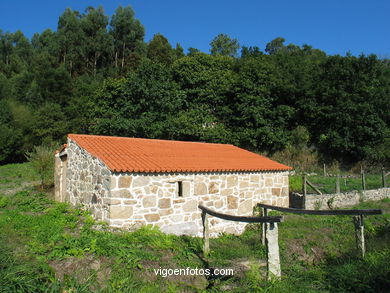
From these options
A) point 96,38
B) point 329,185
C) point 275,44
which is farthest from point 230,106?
point 275,44

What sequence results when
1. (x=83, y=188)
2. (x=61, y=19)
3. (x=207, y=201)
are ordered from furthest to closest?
(x=61, y=19) < (x=207, y=201) < (x=83, y=188)

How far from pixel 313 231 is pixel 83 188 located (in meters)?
7.21

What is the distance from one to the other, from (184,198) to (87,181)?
2906mm

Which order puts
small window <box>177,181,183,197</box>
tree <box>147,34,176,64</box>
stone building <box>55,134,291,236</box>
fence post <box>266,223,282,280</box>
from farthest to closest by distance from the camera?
tree <box>147,34,176,64</box> < small window <box>177,181,183,197</box> < stone building <box>55,134,291,236</box> < fence post <box>266,223,282,280</box>

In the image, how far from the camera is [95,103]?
25828 millimetres

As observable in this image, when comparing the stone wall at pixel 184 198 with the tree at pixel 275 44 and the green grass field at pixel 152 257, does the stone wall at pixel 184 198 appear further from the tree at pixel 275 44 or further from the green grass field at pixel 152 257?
the tree at pixel 275 44

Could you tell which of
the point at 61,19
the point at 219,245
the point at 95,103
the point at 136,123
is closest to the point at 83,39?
the point at 61,19

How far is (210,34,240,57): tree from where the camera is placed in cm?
4241

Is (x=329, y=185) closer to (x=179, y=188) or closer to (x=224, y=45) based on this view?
(x=179, y=188)

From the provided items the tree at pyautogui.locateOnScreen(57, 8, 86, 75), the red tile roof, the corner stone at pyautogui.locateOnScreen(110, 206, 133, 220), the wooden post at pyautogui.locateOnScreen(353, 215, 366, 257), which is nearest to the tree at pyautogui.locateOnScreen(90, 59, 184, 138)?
the red tile roof

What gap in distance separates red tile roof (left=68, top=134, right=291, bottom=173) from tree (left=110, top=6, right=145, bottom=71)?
92.8ft

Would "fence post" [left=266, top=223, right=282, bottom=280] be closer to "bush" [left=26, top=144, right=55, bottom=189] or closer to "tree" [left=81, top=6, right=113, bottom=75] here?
"bush" [left=26, top=144, right=55, bottom=189]

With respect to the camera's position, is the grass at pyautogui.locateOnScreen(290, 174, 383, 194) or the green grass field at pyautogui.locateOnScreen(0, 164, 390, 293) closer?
the green grass field at pyautogui.locateOnScreen(0, 164, 390, 293)

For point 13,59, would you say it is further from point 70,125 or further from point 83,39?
point 70,125
